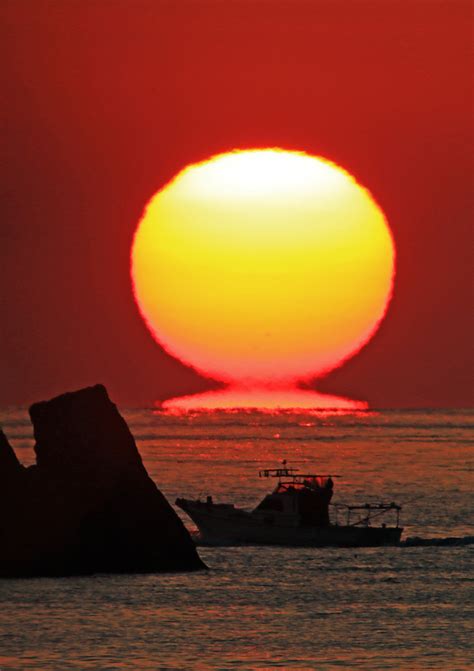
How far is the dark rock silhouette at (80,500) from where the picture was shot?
65.4m

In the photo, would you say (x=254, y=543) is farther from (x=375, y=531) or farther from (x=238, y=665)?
(x=238, y=665)

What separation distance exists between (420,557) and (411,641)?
2565cm

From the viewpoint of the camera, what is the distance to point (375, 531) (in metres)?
86.6

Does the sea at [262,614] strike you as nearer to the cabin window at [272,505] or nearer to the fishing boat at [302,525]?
the fishing boat at [302,525]

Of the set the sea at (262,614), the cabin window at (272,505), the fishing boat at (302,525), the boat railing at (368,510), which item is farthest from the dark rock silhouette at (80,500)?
the boat railing at (368,510)

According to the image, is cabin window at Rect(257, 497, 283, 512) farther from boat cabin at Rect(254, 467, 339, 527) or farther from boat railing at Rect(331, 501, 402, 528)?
boat railing at Rect(331, 501, 402, 528)

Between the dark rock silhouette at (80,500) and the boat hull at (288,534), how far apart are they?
61.1 feet

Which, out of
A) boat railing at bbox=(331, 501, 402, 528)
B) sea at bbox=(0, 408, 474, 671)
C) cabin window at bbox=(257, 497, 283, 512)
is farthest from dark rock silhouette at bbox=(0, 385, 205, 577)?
boat railing at bbox=(331, 501, 402, 528)

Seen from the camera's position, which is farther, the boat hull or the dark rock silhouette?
the boat hull

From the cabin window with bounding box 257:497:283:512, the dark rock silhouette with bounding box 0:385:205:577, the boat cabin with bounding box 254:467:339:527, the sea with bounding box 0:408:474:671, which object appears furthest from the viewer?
the cabin window with bounding box 257:497:283:512

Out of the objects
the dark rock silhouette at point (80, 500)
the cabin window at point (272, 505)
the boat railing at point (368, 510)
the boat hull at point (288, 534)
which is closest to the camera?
the dark rock silhouette at point (80, 500)

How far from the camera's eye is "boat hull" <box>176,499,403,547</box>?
85.7 meters

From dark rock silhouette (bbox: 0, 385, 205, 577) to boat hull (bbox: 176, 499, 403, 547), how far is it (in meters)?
18.6

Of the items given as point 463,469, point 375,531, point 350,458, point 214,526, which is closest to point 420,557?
point 375,531
